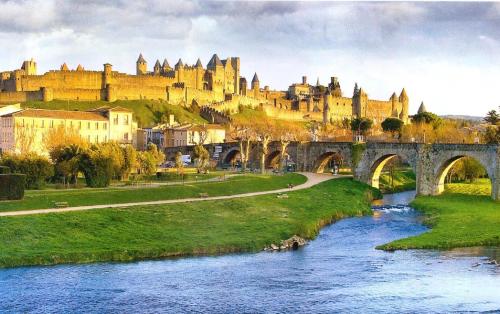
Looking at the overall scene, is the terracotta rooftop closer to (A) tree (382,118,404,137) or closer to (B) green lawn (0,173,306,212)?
(B) green lawn (0,173,306,212)

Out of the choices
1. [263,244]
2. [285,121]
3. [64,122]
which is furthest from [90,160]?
[285,121]

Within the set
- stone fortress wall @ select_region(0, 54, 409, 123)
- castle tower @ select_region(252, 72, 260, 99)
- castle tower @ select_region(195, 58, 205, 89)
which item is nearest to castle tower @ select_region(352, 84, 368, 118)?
stone fortress wall @ select_region(0, 54, 409, 123)

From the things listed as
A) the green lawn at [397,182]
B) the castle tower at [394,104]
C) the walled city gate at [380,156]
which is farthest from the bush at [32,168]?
the castle tower at [394,104]

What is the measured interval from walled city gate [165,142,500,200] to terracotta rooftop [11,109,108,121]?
943cm

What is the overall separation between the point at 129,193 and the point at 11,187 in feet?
23.0

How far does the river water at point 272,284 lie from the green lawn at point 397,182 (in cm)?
3259

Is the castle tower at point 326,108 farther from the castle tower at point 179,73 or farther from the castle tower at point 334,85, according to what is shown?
the castle tower at point 179,73

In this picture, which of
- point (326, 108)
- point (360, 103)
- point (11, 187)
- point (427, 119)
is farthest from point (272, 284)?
point (360, 103)

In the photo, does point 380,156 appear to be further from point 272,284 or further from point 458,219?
point 272,284

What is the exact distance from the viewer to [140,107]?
108m


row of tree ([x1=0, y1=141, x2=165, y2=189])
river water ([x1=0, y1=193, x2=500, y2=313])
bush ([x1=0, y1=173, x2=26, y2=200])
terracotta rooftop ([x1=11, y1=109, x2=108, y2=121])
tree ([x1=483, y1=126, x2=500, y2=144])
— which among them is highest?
terracotta rooftop ([x1=11, y1=109, x2=108, y2=121])

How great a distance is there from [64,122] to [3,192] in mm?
37779

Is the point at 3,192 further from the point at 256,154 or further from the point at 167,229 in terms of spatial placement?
the point at 256,154

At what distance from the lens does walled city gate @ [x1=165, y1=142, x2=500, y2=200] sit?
1956 inches
